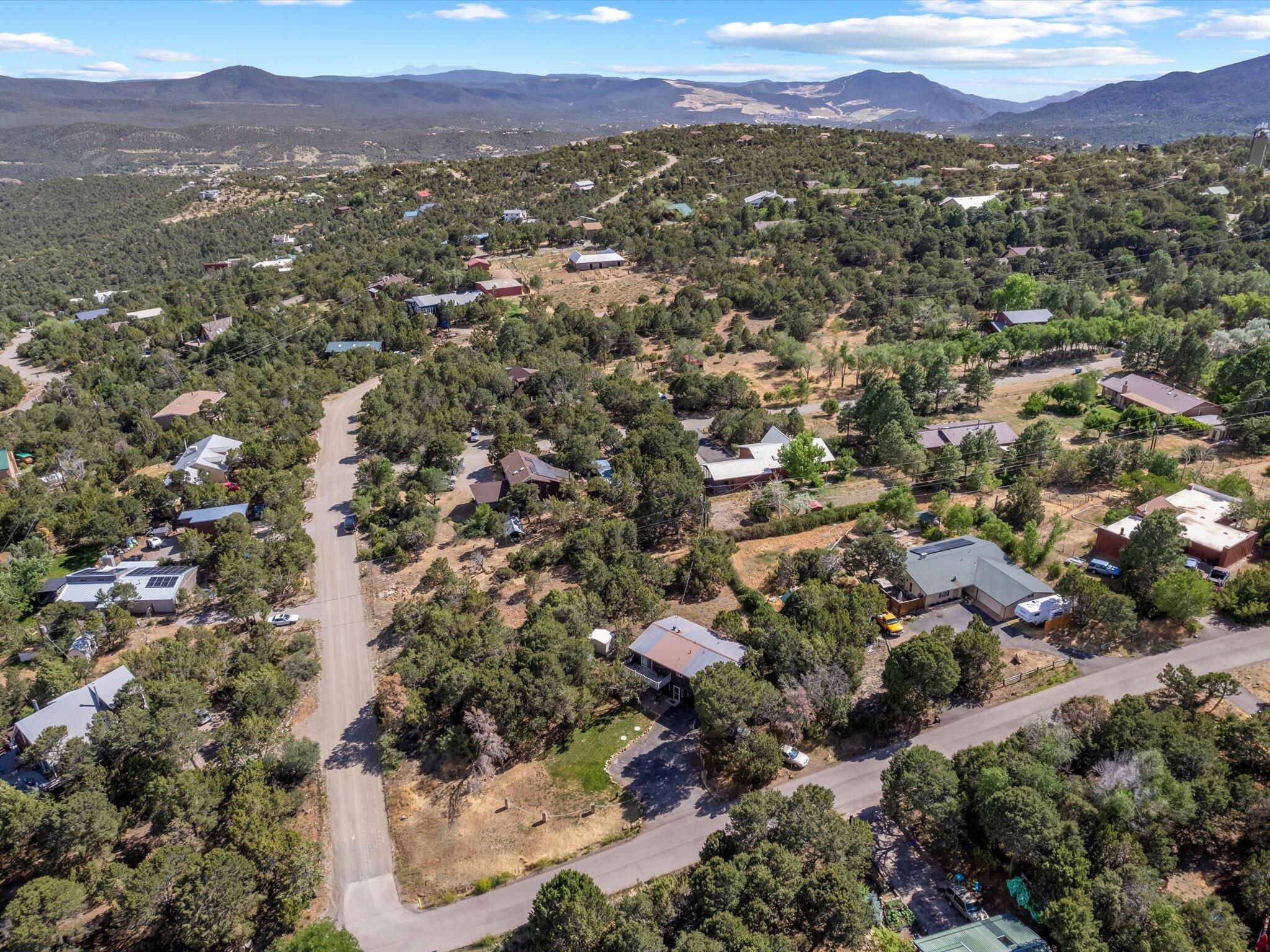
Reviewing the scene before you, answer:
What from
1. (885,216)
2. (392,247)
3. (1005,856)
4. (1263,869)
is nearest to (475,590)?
(1005,856)

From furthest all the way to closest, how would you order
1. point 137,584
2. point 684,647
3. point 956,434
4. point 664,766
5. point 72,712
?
point 956,434 < point 137,584 < point 684,647 < point 72,712 < point 664,766

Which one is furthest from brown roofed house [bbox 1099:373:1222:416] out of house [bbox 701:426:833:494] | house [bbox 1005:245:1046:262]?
house [bbox 1005:245:1046:262]

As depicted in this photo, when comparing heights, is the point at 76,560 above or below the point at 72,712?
below

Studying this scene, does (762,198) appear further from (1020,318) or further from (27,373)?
(27,373)

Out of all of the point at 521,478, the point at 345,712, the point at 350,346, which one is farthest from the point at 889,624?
the point at 350,346

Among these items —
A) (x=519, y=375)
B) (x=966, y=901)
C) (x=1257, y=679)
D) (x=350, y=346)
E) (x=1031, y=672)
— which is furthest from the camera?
(x=350, y=346)

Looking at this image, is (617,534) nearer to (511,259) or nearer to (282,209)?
(511,259)
